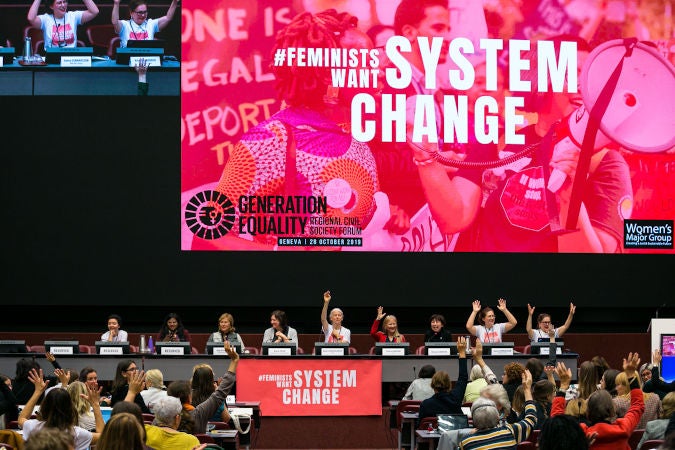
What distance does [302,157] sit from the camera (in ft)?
42.3

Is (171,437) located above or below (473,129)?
below

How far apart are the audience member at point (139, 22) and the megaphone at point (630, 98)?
551 cm

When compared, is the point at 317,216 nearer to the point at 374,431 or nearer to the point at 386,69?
the point at 386,69

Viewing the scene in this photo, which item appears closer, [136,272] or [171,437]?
[171,437]

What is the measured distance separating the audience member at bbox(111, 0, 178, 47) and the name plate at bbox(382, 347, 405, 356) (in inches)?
208

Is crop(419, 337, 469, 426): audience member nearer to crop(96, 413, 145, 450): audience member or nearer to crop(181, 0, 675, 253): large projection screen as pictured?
crop(96, 413, 145, 450): audience member

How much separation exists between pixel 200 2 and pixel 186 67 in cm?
86

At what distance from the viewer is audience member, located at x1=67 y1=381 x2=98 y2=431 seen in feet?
22.6

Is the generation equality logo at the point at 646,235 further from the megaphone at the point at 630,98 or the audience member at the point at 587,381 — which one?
the audience member at the point at 587,381

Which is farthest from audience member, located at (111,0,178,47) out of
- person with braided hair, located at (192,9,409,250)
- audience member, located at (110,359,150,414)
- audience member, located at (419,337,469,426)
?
audience member, located at (419,337,469,426)

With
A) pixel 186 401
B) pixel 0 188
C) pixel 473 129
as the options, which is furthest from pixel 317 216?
pixel 186 401

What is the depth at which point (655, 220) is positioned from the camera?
43.7 feet

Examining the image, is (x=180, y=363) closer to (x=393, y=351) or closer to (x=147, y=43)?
(x=393, y=351)

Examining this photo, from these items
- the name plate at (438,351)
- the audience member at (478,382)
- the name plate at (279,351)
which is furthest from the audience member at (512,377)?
the name plate at (279,351)
